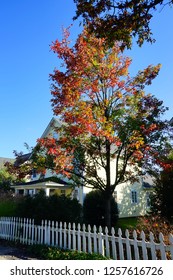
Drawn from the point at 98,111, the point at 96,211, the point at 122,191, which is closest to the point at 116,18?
the point at 98,111

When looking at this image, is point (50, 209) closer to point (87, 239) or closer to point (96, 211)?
point (87, 239)

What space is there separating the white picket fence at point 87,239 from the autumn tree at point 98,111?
8.44 ft

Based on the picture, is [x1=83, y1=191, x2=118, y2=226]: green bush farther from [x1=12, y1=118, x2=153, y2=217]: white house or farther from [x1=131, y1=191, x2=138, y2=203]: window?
[x1=131, y1=191, x2=138, y2=203]: window

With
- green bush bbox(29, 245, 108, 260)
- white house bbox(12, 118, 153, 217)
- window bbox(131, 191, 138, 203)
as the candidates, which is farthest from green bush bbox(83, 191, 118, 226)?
green bush bbox(29, 245, 108, 260)

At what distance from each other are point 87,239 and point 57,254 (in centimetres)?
108

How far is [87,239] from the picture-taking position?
8.68m

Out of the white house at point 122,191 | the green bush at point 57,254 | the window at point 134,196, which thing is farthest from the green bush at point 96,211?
the green bush at point 57,254

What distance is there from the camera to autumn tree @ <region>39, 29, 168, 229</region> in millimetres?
10898

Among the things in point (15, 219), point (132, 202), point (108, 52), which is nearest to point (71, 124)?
point (108, 52)

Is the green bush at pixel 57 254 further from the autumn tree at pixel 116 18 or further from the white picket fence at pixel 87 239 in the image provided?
the autumn tree at pixel 116 18

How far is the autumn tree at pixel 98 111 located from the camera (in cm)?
1090

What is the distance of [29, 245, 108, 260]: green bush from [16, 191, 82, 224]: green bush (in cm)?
167
